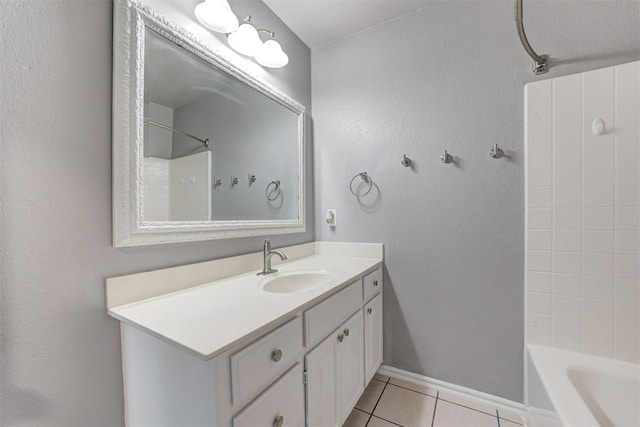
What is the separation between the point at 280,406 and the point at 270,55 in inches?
63.5

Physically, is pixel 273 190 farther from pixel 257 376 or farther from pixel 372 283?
pixel 257 376

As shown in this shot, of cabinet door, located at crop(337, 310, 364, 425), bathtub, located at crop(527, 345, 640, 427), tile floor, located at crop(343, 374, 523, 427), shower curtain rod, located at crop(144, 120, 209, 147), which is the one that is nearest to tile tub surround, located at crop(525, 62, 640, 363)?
bathtub, located at crop(527, 345, 640, 427)

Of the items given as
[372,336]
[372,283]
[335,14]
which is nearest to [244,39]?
[335,14]

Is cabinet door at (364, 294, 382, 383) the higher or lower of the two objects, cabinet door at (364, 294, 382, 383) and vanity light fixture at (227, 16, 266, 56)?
the lower

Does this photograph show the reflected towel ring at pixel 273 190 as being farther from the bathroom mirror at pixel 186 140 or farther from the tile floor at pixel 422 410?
the tile floor at pixel 422 410

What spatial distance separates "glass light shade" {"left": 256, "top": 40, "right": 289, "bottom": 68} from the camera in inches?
55.4

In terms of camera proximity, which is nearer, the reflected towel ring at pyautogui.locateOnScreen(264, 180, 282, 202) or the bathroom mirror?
the bathroom mirror

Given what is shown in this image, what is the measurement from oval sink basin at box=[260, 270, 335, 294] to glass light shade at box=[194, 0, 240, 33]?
1.17 meters

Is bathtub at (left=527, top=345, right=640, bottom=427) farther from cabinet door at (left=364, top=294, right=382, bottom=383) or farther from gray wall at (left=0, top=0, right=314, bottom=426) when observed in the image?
gray wall at (left=0, top=0, right=314, bottom=426)

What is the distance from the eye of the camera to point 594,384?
1.10 m

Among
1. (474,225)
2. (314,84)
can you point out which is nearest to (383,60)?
(314,84)

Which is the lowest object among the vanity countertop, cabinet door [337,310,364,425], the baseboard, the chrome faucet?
the baseboard

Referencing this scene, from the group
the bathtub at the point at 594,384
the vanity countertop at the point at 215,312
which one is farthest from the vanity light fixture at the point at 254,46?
the bathtub at the point at 594,384

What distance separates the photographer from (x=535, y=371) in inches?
45.7
